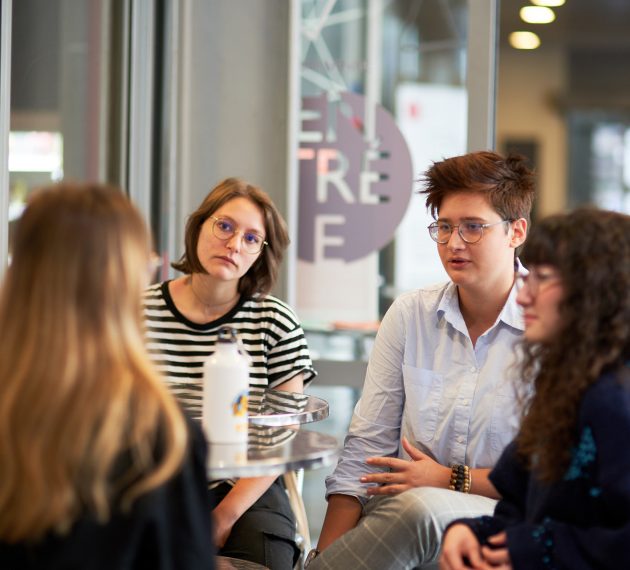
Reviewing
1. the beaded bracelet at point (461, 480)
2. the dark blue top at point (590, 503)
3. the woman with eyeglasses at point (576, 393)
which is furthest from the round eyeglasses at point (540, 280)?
the beaded bracelet at point (461, 480)

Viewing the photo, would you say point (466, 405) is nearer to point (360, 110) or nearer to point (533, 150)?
point (360, 110)

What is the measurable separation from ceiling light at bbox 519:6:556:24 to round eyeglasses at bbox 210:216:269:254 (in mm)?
2441

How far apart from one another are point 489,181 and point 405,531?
83cm

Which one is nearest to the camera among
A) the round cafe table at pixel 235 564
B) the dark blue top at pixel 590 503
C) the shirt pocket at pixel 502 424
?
the dark blue top at pixel 590 503

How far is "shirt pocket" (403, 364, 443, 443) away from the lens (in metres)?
2.39

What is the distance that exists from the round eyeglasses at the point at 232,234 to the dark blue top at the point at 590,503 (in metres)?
1.13

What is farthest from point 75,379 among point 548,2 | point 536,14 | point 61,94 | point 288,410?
point 536,14

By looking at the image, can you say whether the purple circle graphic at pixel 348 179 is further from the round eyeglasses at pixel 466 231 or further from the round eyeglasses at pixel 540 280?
the round eyeglasses at pixel 540 280

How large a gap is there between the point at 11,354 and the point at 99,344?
11cm

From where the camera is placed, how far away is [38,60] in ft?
12.0

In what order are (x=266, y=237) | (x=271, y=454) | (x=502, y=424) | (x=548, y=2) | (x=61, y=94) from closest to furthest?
(x=271, y=454)
(x=502, y=424)
(x=266, y=237)
(x=61, y=94)
(x=548, y=2)

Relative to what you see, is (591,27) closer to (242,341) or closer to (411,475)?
(242,341)

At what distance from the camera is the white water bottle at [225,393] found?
5.79 ft

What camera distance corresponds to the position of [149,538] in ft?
4.23
